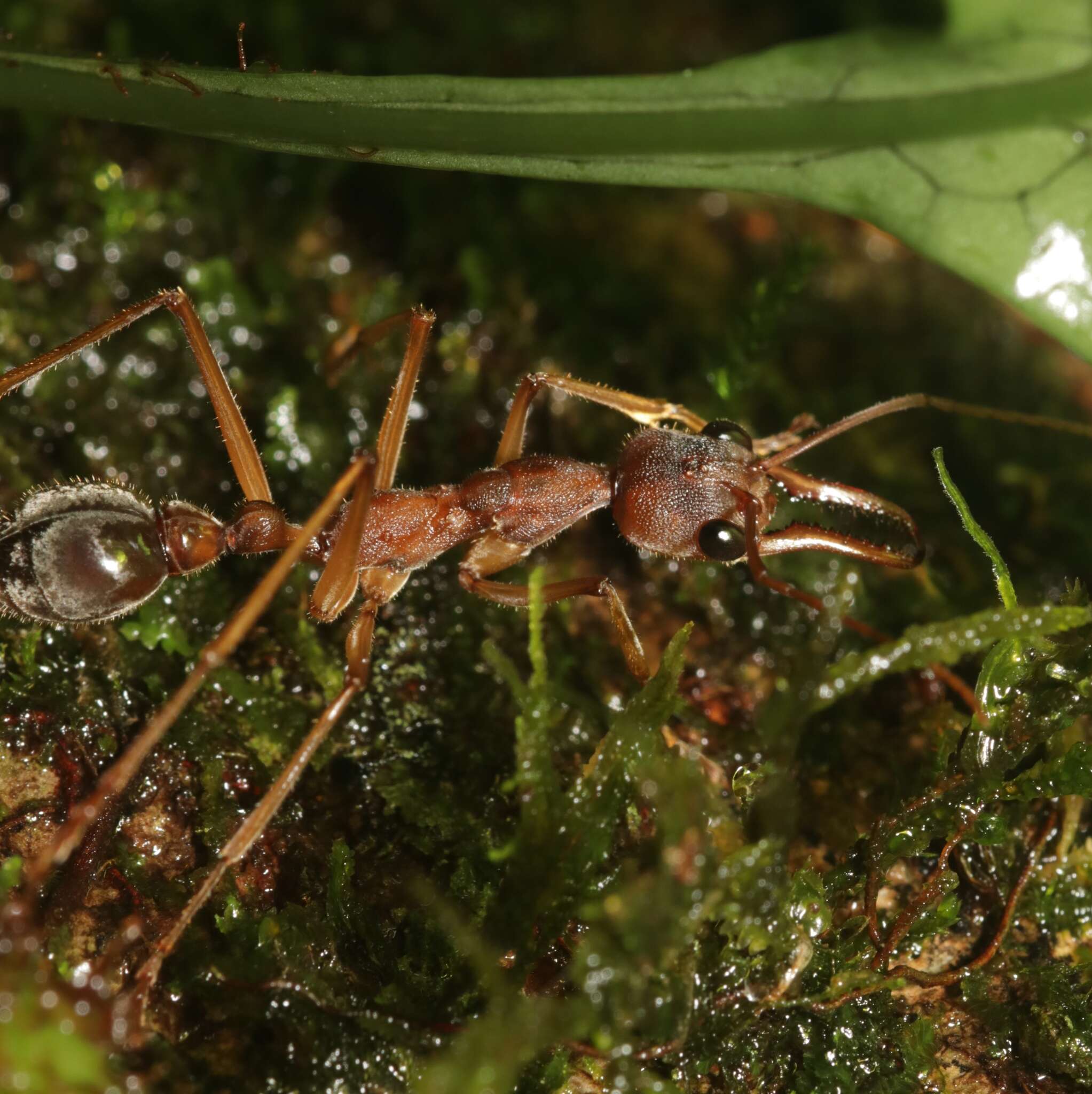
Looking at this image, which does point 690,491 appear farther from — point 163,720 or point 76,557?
point 76,557

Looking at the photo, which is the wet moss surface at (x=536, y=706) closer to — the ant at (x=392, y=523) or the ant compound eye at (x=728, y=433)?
the ant at (x=392, y=523)

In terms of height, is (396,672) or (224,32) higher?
(224,32)

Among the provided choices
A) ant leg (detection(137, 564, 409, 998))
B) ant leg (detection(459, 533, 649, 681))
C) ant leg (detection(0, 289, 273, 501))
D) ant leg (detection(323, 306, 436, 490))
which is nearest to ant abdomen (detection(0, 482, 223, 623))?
ant leg (detection(0, 289, 273, 501))

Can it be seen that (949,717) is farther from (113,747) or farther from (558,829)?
(113,747)

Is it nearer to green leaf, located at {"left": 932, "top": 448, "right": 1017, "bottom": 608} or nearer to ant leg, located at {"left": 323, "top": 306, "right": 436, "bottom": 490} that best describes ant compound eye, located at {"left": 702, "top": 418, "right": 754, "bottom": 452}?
green leaf, located at {"left": 932, "top": 448, "right": 1017, "bottom": 608}

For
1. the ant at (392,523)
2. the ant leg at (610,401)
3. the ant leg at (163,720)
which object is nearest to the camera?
the ant leg at (163,720)

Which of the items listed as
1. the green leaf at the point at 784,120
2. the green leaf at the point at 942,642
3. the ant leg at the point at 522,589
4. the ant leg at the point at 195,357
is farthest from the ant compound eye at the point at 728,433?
the ant leg at the point at 195,357

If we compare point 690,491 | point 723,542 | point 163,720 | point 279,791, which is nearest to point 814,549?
point 723,542

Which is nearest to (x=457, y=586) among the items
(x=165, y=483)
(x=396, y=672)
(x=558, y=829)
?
(x=396, y=672)
